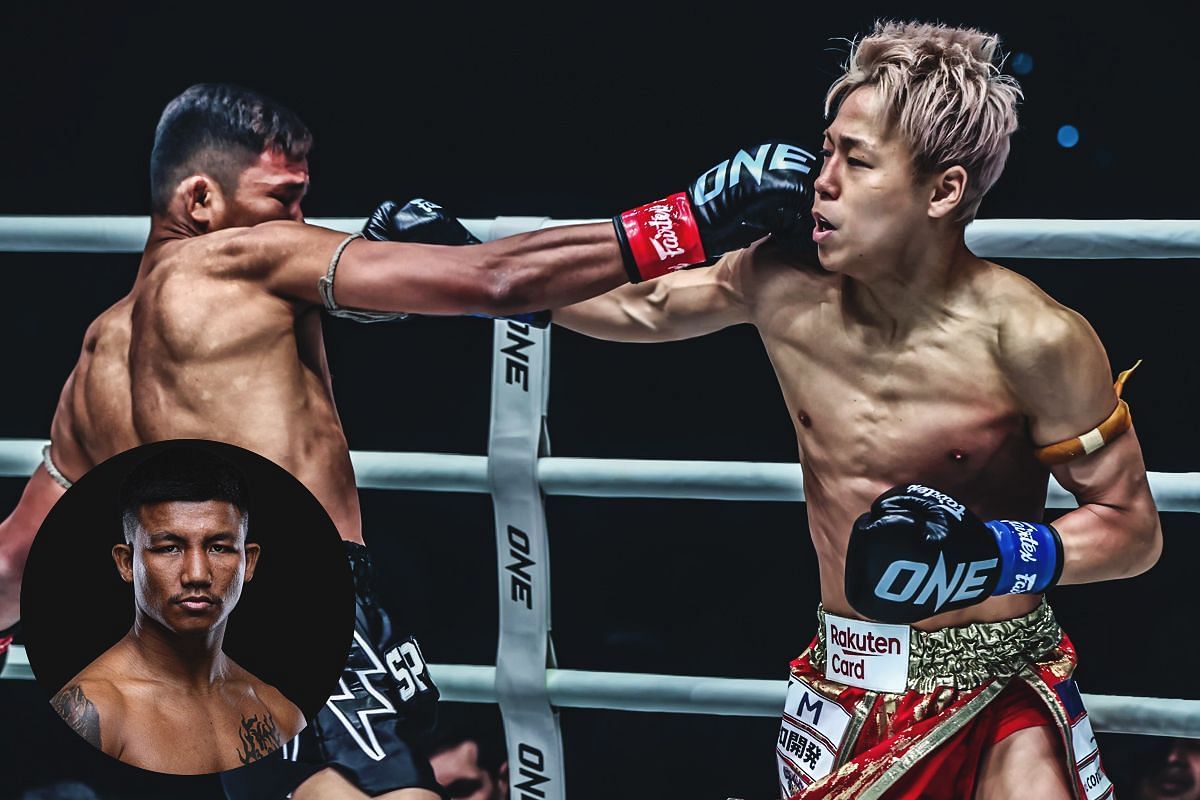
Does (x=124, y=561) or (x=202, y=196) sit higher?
(x=202, y=196)

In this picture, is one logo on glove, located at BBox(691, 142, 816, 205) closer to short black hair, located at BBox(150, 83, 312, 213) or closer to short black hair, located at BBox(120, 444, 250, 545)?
short black hair, located at BBox(150, 83, 312, 213)

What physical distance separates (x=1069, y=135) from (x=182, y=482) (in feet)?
5.94

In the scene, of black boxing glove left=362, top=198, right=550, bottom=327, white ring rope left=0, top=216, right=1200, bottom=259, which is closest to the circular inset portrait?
black boxing glove left=362, top=198, right=550, bottom=327

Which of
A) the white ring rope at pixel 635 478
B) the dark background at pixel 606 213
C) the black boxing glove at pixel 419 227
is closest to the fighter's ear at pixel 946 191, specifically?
the white ring rope at pixel 635 478

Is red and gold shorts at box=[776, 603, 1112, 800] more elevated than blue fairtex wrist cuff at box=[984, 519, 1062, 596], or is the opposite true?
blue fairtex wrist cuff at box=[984, 519, 1062, 596]

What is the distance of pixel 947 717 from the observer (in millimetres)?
2121

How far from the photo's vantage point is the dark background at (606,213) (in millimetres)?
2902

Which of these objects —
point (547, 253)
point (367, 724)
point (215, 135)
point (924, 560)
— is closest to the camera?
point (924, 560)

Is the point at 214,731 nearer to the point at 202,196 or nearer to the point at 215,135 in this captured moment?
the point at 202,196

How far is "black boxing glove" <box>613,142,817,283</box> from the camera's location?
2260 millimetres

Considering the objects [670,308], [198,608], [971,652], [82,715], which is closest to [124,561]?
[198,608]

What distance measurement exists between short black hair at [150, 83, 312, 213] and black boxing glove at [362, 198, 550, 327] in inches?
9.6

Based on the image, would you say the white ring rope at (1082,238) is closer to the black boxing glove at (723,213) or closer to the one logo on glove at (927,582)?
the black boxing glove at (723,213)

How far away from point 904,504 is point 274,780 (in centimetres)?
122
